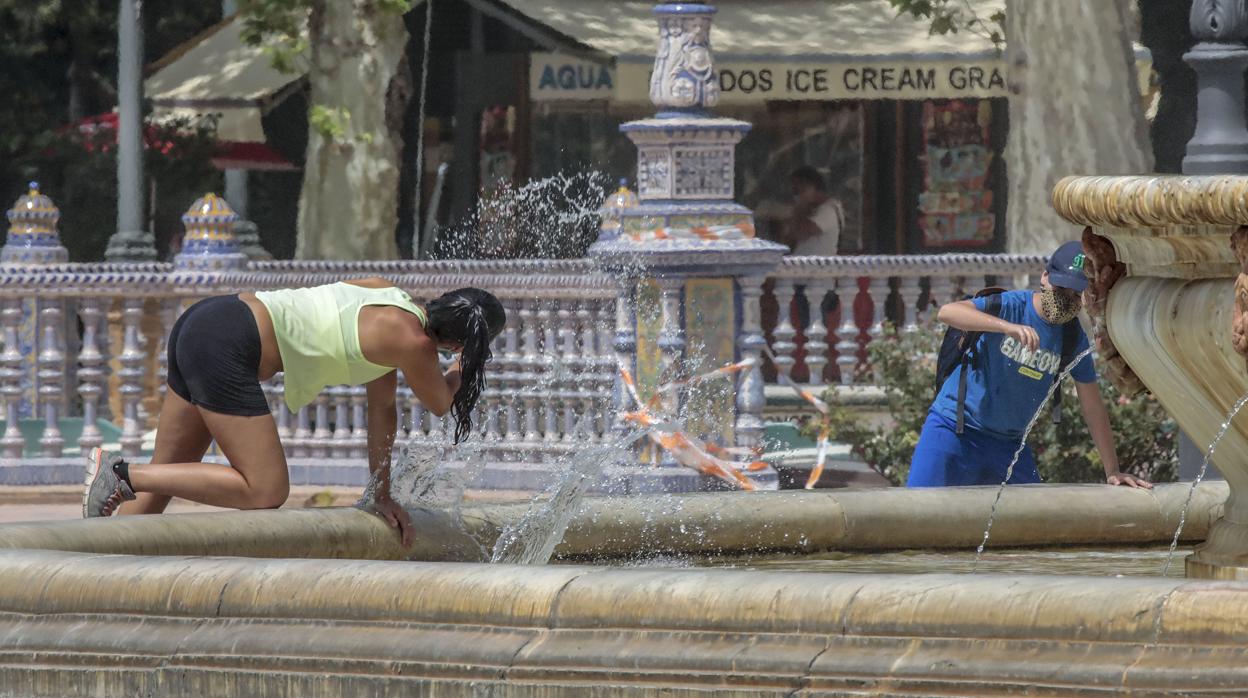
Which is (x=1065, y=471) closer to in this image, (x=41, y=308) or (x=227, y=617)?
A: (x=41, y=308)

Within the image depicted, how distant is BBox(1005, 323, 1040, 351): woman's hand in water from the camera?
7.51 metres

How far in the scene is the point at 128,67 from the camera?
56.4ft

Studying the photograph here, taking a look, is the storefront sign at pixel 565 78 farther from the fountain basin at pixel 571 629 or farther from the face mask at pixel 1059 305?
the fountain basin at pixel 571 629

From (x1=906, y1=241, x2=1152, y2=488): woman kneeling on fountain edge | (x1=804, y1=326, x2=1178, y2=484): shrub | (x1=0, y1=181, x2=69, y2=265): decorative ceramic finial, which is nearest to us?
(x1=906, y1=241, x2=1152, y2=488): woman kneeling on fountain edge

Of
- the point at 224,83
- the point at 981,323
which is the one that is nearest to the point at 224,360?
the point at 981,323

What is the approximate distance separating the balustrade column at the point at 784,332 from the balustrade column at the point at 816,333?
12 centimetres

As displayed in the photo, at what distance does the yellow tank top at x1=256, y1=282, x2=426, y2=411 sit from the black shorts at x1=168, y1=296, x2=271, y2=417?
0.26 feet

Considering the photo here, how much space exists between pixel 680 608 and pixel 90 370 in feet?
29.0

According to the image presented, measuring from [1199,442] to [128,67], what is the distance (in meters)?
13.0

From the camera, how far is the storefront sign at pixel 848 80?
766 inches

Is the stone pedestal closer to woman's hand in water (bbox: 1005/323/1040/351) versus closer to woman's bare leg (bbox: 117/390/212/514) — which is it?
woman's hand in water (bbox: 1005/323/1040/351)

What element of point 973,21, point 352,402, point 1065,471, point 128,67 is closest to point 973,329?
point 1065,471

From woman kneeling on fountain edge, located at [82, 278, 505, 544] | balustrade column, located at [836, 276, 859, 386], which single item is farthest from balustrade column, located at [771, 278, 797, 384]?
woman kneeling on fountain edge, located at [82, 278, 505, 544]

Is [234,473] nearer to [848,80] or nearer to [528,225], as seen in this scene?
[528,225]
